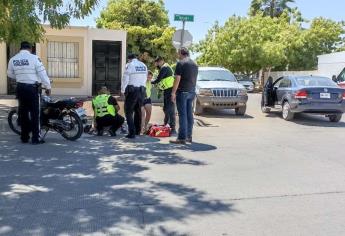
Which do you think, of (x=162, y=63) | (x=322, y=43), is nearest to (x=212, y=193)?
(x=162, y=63)

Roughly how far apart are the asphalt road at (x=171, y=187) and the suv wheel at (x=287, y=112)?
4.02 m

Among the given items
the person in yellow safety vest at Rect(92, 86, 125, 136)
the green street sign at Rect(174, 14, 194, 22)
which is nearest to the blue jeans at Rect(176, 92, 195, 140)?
the person in yellow safety vest at Rect(92, 86, 125, 136)

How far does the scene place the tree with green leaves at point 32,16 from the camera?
9.98 metres

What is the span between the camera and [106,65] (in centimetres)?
2230

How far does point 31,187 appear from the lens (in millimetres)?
6055

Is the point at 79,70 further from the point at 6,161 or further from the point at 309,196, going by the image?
the point at 309,196

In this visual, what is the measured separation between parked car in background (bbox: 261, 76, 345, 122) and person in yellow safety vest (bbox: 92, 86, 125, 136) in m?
5.72

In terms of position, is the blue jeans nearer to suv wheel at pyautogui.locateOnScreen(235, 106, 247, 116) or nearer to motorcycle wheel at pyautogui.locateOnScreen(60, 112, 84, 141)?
motorcycle wheel at pyautogui.locateOnScreen(60, 112, 84, 141)

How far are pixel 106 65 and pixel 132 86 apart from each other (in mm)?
12589

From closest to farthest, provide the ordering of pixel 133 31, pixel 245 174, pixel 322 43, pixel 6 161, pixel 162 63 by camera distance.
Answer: pixel 245 174 → pixel 6 161 → pixel 162 63 → pixel 133 31 → pixel 322 43

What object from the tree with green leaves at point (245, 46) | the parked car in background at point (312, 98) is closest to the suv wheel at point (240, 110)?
Answer: the parked car in background at point (312, 98)

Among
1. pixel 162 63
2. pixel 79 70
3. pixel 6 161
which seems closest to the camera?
pixel 6 161

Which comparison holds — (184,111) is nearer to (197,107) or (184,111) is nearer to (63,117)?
(63,117)

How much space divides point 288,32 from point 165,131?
3732 centimetres
